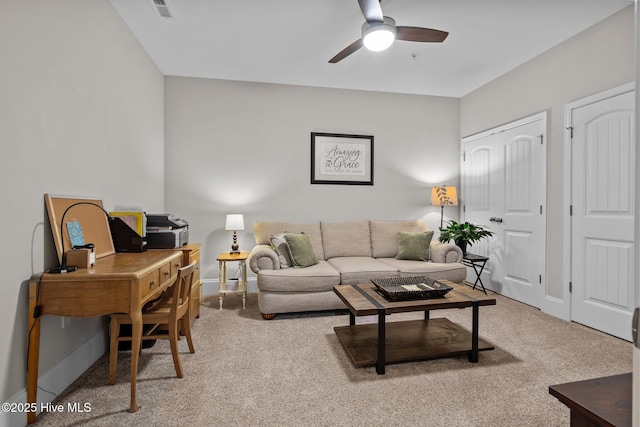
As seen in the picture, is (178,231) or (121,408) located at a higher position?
(178,231)

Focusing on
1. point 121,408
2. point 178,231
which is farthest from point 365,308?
point 178,231


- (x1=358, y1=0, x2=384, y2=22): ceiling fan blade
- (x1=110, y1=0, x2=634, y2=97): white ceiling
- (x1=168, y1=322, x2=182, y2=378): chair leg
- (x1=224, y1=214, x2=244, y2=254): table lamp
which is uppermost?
(x1=110, y1=0, x2=634, y2=97): white ceiling

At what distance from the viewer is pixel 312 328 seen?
2.91 m

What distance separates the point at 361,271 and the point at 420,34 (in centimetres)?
218

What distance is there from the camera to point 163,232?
2693 mm

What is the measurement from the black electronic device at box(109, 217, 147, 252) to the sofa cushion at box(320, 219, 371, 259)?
7.05ft

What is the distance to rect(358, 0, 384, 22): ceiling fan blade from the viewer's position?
2.10 meters

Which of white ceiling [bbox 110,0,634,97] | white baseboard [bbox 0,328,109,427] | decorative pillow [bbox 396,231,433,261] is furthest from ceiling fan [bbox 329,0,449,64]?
white baseboard [bbox 0,328,109,427]

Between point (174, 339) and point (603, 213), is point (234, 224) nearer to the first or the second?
point (174, 339)

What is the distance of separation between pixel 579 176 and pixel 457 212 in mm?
1868

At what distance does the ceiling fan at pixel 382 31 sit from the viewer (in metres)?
2.18

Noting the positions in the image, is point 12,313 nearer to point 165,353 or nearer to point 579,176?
point 165,353

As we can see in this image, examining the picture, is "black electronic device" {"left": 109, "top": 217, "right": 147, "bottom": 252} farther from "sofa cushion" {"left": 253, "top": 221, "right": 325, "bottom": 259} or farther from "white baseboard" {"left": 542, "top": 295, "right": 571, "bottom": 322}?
"white baseboard" {"left": 542, "top": 295, "right": 571, "bottom": 322}

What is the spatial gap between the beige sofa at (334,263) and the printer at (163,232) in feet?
2.49
